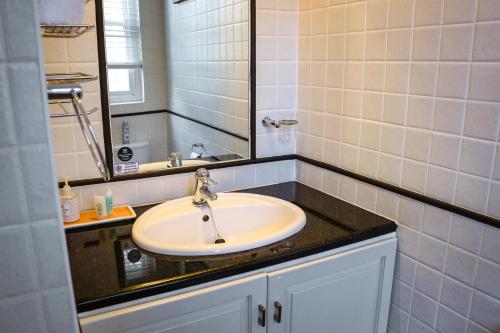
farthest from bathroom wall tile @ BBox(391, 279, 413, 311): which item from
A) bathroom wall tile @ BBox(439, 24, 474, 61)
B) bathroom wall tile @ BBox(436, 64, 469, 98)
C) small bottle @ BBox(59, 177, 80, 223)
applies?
small bottle @ BBox(59, 177, 80, 223)

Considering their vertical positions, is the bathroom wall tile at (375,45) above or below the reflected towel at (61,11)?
below

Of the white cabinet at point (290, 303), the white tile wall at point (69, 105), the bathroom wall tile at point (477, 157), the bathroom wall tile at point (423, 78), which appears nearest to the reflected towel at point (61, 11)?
the white tile wall at point (69, 105)

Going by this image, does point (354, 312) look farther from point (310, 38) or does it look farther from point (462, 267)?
point (310, 38)

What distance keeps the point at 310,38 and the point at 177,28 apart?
1.74 feet

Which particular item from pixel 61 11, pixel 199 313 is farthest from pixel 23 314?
pixel 61 11

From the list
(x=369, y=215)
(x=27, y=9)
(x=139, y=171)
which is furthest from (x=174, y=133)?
(x=27, y=9)

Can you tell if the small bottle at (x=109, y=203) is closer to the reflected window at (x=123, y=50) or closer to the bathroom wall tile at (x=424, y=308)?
the reflected window at (x=123, y=50)

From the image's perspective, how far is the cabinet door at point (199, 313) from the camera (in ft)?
3.39

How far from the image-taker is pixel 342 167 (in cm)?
162

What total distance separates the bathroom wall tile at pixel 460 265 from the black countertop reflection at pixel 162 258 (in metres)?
0.21

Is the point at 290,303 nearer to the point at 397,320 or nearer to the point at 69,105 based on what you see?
the point at 397,320

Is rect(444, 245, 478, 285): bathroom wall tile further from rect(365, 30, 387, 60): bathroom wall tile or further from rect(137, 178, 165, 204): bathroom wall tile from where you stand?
rect(137, 178, 165, 204): bathroom wall tile

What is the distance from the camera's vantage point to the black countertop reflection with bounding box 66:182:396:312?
Answer: 3.44 ft

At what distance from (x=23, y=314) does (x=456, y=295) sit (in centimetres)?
115
